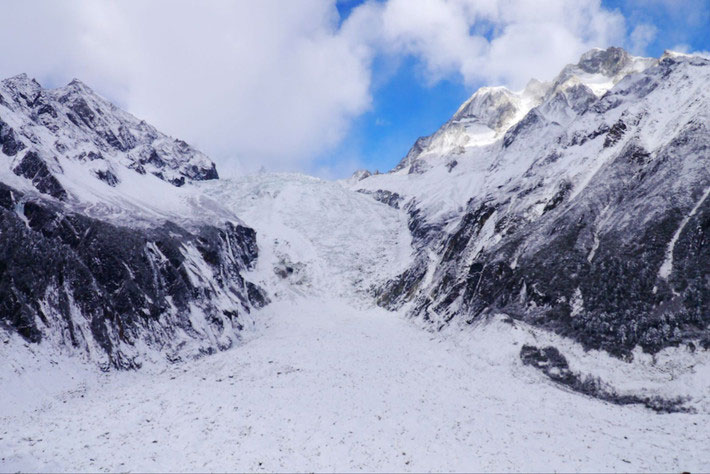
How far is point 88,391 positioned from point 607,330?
112 ft

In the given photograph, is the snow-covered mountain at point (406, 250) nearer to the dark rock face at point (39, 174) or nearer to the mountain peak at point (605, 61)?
the dark rock face at point (39, 174)

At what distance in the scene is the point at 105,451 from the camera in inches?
671

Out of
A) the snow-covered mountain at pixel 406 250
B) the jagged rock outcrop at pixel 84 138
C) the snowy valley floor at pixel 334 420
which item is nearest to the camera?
the snowy valley floor at pixel 334 420

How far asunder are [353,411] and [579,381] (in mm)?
14528

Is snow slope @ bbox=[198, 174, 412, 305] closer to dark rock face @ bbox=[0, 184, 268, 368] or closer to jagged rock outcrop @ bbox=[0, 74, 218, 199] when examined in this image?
jagged rock outcrop @ bbox=[0, 74, 218, 199]

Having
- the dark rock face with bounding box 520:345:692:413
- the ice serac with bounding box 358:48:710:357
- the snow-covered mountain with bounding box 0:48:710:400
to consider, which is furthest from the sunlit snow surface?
the ice serac with bounding box 358:48:710:357

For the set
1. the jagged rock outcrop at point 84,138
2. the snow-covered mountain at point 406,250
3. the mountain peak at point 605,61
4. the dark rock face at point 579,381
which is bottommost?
the dark rock face at point 579,381

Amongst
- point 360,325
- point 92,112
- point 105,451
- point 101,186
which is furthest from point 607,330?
point 92,112

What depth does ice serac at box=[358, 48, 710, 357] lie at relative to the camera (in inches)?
1094

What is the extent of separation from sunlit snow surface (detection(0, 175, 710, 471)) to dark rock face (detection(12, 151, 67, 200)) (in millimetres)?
20766

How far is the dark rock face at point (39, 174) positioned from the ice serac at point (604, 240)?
39.9m

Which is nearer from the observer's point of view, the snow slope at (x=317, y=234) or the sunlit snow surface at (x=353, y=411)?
the sunlit snow surface at (x=353, y=411)

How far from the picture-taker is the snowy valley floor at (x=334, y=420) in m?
16.8

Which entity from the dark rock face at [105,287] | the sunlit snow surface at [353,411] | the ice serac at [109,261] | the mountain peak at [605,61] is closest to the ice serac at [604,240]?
the sunlit snow surface at [353,411]
